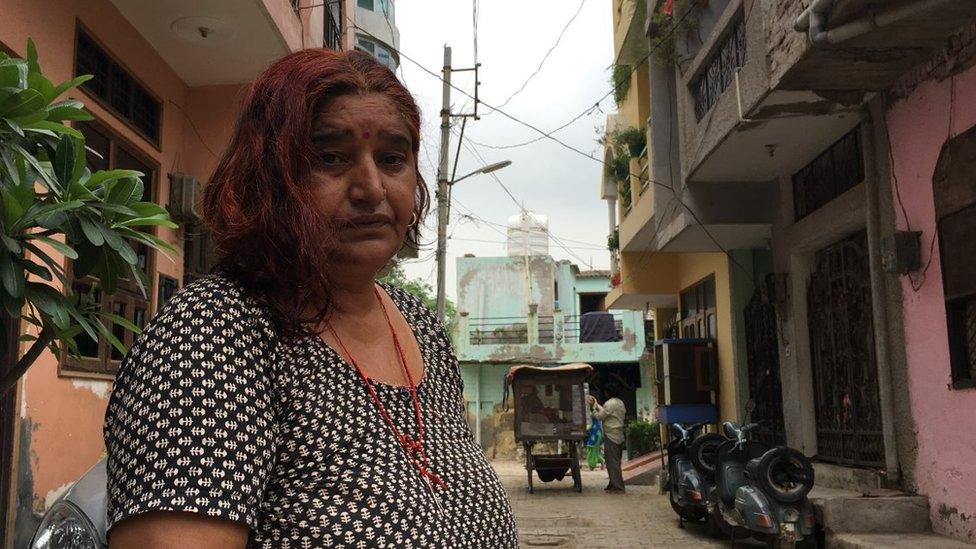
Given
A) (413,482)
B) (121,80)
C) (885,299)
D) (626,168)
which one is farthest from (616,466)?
(413,482)

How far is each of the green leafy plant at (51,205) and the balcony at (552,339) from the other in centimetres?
2667

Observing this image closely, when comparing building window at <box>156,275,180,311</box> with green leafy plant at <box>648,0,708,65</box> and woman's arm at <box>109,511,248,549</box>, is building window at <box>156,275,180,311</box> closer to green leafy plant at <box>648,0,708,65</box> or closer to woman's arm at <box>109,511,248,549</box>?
green leafy plant at <box>648,0,708,65</box>

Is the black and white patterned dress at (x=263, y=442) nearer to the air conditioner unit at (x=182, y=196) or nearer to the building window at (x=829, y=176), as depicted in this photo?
the air conditioner unit at (x=182, y=196)

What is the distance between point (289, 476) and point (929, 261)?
6781 mm

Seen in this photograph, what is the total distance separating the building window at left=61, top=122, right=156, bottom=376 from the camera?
20.8ft

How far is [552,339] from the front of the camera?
3072 centimetres

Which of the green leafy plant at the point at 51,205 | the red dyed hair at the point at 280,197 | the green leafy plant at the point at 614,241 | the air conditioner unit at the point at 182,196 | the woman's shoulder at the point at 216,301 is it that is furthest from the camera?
the green leafy plant at the point at 614,241

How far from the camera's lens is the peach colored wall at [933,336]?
6262 mm

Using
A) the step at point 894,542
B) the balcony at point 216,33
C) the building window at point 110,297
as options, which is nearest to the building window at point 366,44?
the balcony at point 216,33

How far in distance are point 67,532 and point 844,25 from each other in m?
5.87

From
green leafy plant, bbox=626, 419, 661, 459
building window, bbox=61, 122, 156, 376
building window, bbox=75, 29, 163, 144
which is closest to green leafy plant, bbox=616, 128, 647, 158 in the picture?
building window, bbox=75, 29, 163, 144

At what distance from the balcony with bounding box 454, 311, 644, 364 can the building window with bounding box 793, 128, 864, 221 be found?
62.3 ft

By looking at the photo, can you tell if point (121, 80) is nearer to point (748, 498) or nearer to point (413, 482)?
point (748, 498)

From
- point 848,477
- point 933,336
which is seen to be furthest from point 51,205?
point 848,477
